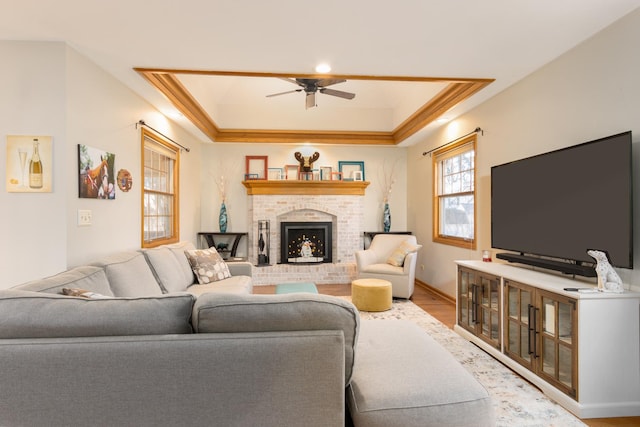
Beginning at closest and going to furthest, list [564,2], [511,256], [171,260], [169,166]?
[564,2], [511,256], [171,260], [169,166]

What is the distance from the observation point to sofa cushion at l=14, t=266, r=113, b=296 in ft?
6.03

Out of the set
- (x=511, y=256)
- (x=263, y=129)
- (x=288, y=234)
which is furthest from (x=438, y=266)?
(x=263, y=129)

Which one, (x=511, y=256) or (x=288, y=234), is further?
(x=288, y=234)

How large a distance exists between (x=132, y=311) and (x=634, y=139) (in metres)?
3.00

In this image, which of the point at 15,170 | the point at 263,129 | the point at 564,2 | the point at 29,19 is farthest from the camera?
the point at 263,129

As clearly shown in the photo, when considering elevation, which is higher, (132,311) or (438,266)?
(132,311)

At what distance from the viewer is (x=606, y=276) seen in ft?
7.27

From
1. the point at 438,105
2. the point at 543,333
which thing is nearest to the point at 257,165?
the point at 438,105

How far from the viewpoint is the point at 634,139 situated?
2.29 m

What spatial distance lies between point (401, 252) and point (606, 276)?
303 cm

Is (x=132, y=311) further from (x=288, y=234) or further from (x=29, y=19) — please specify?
(x=288, y=234)

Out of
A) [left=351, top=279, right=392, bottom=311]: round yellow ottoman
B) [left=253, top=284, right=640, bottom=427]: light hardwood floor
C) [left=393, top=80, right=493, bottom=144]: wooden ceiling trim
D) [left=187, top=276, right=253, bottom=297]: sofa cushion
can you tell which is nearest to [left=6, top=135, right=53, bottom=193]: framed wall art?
[left=187, top=276, right=253, bottom=297]: sofa cushion

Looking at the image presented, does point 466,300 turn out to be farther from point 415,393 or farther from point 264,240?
point 264,240

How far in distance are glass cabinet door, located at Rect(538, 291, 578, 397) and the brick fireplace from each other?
391 centimetres
